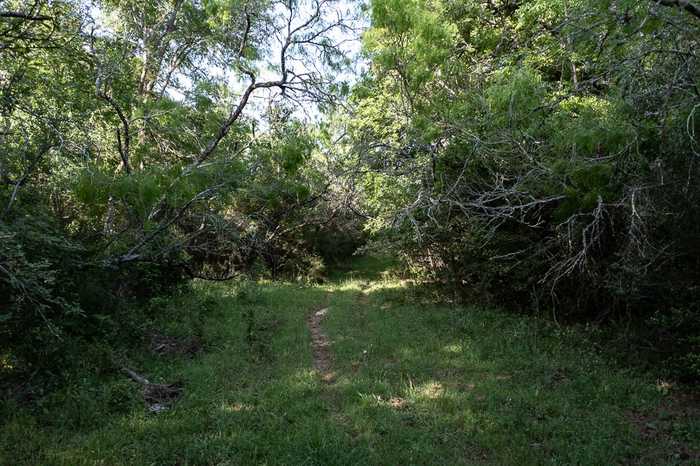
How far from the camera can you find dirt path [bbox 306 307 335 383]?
6.83m

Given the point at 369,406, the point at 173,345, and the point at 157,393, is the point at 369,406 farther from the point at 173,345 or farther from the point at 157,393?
the point at 173,345

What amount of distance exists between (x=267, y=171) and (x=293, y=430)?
182 inches

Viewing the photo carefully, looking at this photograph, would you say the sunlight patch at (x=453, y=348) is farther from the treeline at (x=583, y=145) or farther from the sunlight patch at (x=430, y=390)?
the treeline at (x=583, y=145)

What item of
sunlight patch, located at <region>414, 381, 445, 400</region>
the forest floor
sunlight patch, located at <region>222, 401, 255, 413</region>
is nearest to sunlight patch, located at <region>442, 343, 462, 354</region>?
the forest floor

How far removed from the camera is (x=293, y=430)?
4.81 meters

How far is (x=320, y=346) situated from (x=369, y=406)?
3.04m

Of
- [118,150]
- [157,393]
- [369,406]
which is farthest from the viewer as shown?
[118,150]

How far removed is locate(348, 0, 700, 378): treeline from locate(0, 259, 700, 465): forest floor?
1164 mm

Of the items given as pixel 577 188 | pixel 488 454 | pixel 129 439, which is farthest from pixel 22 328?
pixel 577 188

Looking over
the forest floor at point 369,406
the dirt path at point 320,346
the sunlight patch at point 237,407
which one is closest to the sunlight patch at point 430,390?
the forest floor at point 369,406

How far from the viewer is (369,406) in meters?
5.41

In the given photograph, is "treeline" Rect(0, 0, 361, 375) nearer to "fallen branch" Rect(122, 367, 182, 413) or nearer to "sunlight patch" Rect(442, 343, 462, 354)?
"fallen branch" Rect(122, 367, 182, 413)

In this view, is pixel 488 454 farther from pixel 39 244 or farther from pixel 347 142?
pixel 347 142

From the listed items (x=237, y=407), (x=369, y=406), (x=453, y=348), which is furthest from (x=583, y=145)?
(x=237, y=407)
